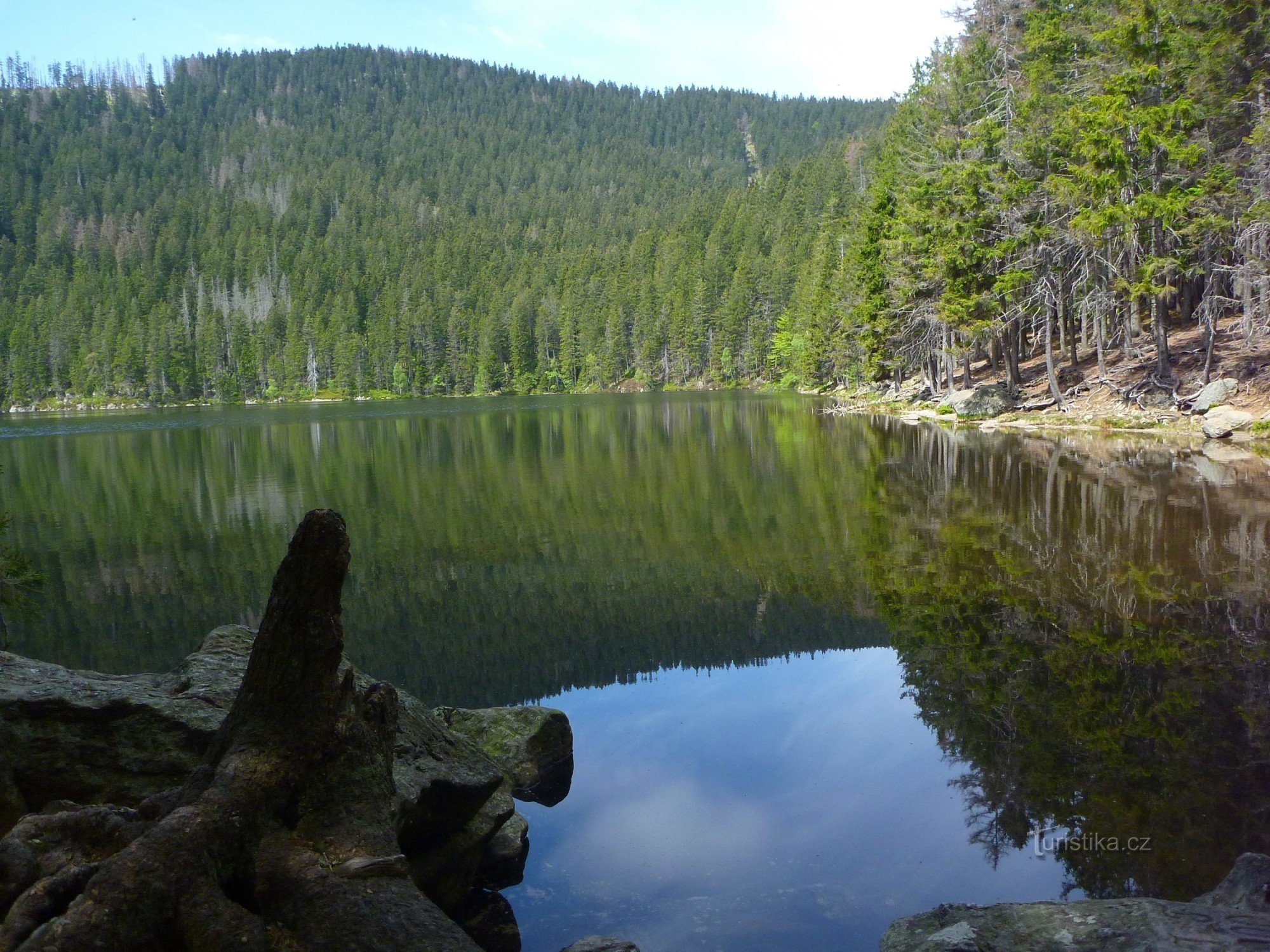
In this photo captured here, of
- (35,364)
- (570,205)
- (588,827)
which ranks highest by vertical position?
(570,205)

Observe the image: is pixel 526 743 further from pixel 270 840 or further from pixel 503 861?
pixel 270 840

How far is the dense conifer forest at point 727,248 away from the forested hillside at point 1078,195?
14 centimetres

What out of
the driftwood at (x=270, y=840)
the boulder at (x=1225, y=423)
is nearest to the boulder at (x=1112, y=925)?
the driftwood at (x=270, y=840)

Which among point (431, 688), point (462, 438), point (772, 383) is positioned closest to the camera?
point (431, 688)

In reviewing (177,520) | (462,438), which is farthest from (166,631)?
(462,438)

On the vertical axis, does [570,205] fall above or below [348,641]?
above

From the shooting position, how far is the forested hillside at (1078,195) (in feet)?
93.8

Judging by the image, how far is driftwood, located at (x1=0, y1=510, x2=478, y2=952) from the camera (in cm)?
361

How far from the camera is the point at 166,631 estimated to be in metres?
12.5

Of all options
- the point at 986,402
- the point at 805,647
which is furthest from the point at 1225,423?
the point at 805,647

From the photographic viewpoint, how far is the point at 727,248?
129625mm

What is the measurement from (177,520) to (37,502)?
626 cm

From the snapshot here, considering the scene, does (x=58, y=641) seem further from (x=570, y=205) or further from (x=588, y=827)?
(x=570, y=205)

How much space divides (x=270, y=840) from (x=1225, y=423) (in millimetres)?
29006
